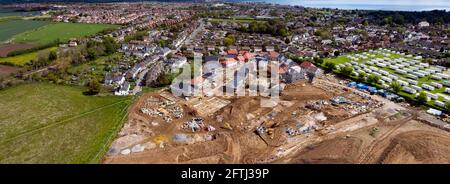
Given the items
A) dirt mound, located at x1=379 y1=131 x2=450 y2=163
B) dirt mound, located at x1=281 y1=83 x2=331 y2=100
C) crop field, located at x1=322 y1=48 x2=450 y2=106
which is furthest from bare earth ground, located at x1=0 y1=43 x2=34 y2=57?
dirt mound, located at x1=379 y1=131 x2=450 y2=163

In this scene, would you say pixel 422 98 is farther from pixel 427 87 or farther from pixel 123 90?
pixel 123 90

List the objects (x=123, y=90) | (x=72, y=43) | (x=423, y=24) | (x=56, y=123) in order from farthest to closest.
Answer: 1. (x=423, y=24)
2. (x=72, y=43)
3. (x=123, y=90)
4. (x=56, y=123)

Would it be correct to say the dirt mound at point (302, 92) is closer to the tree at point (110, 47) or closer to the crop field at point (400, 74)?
the crop field at point (400, 74)

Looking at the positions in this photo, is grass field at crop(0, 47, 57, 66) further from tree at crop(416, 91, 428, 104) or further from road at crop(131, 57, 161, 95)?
tree at crop(416, 91, 428, 104)

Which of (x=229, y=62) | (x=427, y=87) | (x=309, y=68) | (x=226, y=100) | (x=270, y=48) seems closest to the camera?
(x=226, y=100)

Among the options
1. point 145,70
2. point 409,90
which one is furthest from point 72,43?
point 409,90
